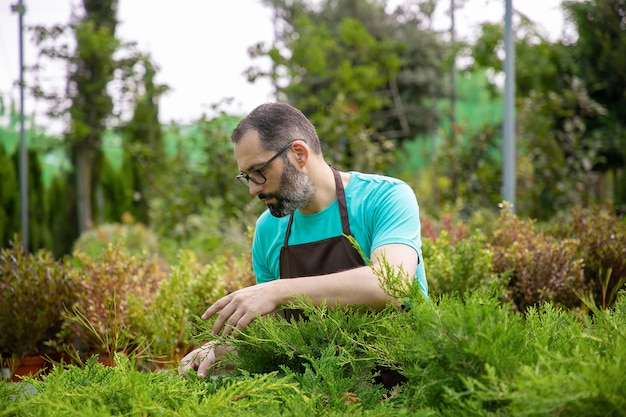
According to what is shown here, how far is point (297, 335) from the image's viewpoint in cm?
178

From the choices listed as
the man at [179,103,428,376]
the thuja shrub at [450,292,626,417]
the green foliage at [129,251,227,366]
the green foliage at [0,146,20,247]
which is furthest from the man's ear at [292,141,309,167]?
the green foliage at [0,146,20,247]

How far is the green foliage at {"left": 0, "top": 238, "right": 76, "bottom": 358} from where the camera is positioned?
370 centimetres

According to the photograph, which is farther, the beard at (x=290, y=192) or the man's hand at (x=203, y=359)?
the beard at (x=290, y=192)

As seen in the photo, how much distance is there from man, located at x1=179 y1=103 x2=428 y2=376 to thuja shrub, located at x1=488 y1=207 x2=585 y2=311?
4.31 ft

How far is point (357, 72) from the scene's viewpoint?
12.9 meters

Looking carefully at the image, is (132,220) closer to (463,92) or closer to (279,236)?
(463,92)

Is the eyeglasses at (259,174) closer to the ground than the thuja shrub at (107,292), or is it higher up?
higher up

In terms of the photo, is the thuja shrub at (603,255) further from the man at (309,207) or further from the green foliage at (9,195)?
the green foliage at (9,195)

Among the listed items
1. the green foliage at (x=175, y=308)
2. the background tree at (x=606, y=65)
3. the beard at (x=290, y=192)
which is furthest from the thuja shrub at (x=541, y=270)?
the background tree at (x=606, y=65)

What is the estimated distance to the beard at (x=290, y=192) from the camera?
2.66m

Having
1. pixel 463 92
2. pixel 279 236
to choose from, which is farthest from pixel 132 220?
pixel 279 236

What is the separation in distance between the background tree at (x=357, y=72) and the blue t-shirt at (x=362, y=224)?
677 centimetres

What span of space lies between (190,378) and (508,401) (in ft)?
2.64

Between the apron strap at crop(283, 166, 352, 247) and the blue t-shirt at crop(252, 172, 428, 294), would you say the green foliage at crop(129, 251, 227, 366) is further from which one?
the apron strap at crop(283, 166, 352, 247)
